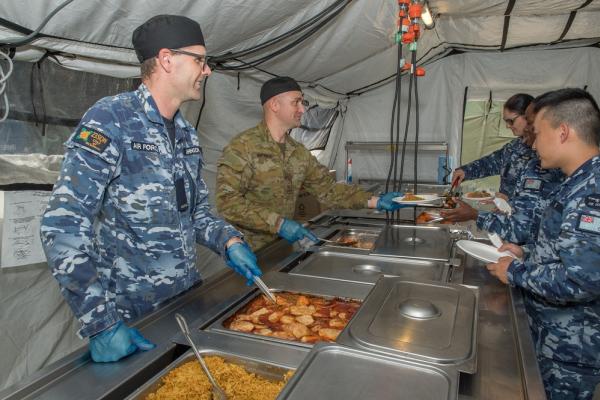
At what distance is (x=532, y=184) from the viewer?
227cm

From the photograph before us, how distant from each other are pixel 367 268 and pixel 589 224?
78cm

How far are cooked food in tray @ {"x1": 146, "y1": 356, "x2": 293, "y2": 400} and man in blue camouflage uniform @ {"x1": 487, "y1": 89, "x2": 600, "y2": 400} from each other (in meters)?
0.99

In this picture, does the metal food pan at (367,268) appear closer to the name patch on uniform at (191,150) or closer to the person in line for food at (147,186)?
the person in line for food at (147,186)

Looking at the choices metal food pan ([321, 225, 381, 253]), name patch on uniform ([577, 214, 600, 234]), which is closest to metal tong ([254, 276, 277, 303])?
metal food pan ([321, 225, 381, 253])

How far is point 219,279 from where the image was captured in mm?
1406

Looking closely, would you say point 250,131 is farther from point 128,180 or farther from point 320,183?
point 128,180

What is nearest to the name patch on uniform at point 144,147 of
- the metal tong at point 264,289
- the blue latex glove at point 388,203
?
the metal tong at point 264,289

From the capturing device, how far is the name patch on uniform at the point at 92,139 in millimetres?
1010

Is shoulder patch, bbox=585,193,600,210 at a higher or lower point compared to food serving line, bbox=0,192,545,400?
higher

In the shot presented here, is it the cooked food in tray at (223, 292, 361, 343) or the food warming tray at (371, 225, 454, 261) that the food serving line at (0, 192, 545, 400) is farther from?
the food warming tray at (371, 225, 454, 261)

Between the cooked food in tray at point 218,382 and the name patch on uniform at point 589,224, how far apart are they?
3.58 ft

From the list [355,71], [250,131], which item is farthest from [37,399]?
[355,71]

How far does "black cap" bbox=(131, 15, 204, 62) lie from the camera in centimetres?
120

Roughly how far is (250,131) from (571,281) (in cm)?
168
